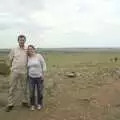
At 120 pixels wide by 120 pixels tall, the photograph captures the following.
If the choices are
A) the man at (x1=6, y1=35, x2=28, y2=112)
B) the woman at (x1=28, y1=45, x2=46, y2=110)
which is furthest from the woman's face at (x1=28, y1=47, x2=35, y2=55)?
the man at (x1=6, y1=35, x2=28, y2=112)

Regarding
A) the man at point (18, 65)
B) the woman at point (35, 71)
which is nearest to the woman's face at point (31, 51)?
the woman at point (35, 71)

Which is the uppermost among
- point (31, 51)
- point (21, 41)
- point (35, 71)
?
point (21, 41)

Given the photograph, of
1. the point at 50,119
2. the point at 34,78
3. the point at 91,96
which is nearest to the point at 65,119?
the point at 50,119

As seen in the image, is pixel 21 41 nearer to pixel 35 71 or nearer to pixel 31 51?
pixel 31 51

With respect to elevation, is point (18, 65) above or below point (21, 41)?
below

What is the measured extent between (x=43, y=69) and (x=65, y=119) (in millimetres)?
1617

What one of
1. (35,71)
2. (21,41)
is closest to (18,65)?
(35,71)

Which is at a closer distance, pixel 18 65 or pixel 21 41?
pixel 21 41

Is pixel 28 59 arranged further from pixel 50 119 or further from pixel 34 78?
pixel 50 119

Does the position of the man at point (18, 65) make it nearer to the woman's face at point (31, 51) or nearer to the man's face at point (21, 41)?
the man's face at point (21, 41)

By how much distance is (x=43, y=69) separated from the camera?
10133 mm

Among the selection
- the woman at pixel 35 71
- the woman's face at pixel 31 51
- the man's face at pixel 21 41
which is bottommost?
the woman at pixel 35 71

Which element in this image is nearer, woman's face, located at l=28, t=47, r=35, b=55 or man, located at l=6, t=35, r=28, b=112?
woman's face, located at l=28, t=47, r=35, b=55

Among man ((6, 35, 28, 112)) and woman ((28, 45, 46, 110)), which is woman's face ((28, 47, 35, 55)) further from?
→ man ((6, 35, 28, 112))
